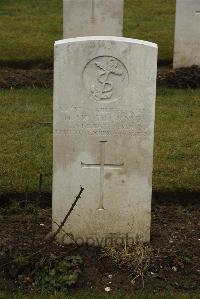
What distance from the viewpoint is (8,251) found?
5230 millimetres

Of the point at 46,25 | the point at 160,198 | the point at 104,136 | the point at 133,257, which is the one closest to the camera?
the point at 133,257

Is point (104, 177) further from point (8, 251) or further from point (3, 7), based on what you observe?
point (3, 7)

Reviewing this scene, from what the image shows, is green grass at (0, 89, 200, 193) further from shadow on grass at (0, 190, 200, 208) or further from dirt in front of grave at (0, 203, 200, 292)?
dirt in front of grave at (0, 203, 200, 292)

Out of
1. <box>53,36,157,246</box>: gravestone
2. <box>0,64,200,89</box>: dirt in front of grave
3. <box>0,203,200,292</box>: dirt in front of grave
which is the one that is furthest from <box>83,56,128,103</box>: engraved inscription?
<box>0,64,200,89</box>: dirt in front of grave

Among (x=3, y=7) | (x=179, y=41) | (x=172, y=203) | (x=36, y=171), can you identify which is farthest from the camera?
(x=3, y=7)

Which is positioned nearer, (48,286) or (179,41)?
(48,286)

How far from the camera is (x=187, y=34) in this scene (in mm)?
11703

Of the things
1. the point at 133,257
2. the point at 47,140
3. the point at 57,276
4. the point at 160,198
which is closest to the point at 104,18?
the point at 47,140

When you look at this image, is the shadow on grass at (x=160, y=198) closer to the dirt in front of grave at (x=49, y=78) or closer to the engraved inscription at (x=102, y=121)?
the engraved inscription at (x=102, y=121)

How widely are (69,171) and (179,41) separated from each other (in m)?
6.77

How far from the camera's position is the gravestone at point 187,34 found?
453 inches

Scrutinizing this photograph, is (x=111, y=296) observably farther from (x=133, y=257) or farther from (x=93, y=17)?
(x=93, y=17)

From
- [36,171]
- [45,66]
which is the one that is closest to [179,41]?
[45,66]

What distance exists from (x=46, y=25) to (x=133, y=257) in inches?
408
